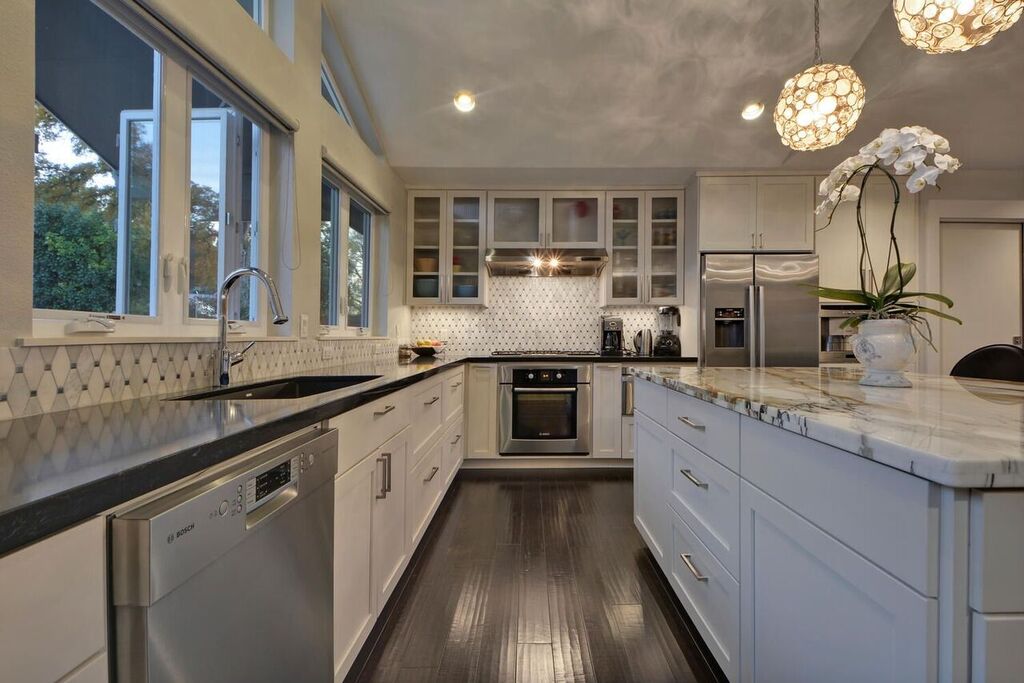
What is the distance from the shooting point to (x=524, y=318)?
4.20m

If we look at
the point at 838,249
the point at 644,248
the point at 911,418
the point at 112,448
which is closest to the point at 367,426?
the point at 112,448

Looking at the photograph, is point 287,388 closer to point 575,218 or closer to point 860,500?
point 860,500

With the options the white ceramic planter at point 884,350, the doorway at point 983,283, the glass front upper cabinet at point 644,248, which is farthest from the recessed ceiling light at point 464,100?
the doorway at point 983,283

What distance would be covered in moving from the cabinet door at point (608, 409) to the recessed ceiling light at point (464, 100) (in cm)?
223

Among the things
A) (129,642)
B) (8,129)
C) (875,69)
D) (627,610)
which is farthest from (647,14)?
(129,642)

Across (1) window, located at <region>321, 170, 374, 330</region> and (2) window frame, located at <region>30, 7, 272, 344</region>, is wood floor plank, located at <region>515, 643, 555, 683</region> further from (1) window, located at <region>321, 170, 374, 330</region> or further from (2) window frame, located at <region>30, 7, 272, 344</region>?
(1) window, located at <region>321, 170, 374, 330</region>

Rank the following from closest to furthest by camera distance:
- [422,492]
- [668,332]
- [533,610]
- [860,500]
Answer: [860,500] < [533,610] < [422,492] < [668,332]

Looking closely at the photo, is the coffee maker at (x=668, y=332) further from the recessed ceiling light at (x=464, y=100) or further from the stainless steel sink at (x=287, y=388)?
the stainless steel sink at (x=287, y=388)

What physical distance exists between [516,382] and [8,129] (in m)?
3.02

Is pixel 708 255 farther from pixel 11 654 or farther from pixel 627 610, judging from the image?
pixel 11 654

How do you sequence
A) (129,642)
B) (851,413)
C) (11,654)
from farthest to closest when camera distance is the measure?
(851,413) < (129,642) < (11,654)

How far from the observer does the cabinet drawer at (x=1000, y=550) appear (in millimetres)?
546

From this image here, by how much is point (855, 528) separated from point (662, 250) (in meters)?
3.46

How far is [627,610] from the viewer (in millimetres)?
1696
